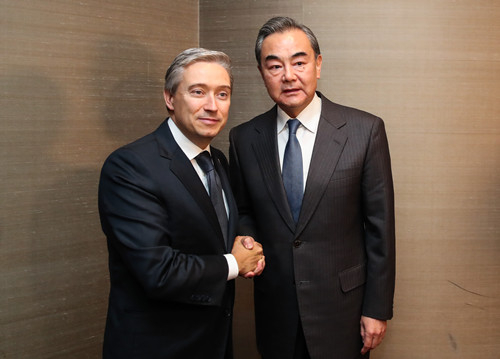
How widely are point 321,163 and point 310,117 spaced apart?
22cm

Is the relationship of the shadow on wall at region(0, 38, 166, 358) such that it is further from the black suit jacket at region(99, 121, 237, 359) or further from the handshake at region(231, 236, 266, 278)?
the handshake at region(231, 236, 266, 278)

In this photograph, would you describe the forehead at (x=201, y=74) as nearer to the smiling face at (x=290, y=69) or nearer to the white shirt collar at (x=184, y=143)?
the white shirt collar at (x=184, y=143)

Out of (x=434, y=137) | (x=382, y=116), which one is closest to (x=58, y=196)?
(x=382, y=116)

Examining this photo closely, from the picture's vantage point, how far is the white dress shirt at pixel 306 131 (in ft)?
6.75

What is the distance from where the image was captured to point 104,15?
241 cm

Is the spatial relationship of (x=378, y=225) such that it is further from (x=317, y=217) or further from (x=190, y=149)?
(x=190, y=149)

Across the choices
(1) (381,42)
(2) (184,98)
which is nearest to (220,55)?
(2) (184,98)

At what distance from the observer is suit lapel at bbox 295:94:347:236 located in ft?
6.44

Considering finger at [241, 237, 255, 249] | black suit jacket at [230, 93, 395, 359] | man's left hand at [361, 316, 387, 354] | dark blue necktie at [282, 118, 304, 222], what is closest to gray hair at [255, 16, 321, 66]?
black suit jacket at [230, 93, 395, 359]

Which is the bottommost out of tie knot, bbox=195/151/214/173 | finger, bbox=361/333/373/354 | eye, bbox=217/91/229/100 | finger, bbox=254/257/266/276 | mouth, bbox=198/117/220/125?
finger, bbox=361/333/373/354

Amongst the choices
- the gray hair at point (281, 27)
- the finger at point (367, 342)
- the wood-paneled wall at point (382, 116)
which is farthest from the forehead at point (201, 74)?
the finger at point (367, 342)

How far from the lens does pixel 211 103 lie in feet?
5.92

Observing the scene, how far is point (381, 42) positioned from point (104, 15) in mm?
1327

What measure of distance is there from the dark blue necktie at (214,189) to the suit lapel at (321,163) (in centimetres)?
29
